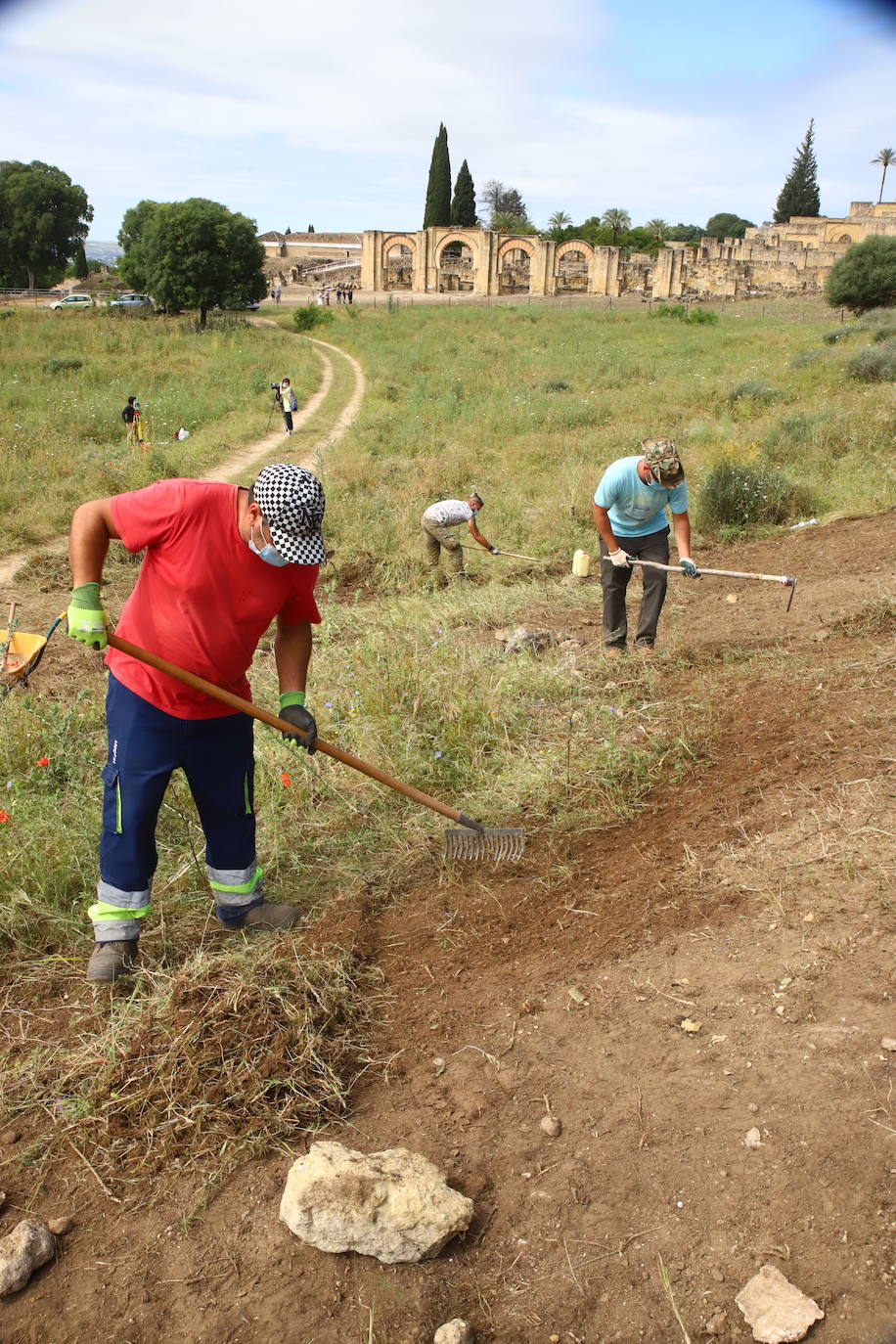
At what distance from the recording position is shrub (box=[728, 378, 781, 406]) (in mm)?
13438

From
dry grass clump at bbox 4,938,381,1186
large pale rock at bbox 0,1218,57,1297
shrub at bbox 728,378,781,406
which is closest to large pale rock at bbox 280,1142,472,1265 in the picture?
dry grass clump at bbox 4,938,381,1186

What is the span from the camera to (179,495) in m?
2.71

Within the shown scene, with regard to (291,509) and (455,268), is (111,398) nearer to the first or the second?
(291,509)

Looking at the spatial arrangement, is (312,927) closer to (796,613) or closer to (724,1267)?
(724,1267)

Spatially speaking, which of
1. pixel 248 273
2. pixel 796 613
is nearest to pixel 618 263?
pixel 248 273

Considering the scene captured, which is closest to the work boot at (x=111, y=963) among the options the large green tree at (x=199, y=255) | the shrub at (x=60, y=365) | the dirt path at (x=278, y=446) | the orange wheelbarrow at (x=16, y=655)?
the orange wheelbarrow at (x=16, y=655)

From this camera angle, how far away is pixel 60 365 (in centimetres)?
1925

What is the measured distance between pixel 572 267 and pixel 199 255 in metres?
24.1

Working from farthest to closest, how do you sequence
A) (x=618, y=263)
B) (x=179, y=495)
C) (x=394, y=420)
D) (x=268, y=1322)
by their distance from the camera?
(x=618, y=263) < (x=394, y=420) < (x=179, y=495) < (x=268, y=1322)

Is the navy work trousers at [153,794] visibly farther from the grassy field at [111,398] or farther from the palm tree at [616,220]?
the palm tree at [616,220]

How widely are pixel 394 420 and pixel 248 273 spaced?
73.5ft

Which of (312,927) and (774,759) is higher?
(774,759)

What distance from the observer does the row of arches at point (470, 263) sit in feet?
156

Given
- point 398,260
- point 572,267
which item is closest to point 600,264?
point 572,267
